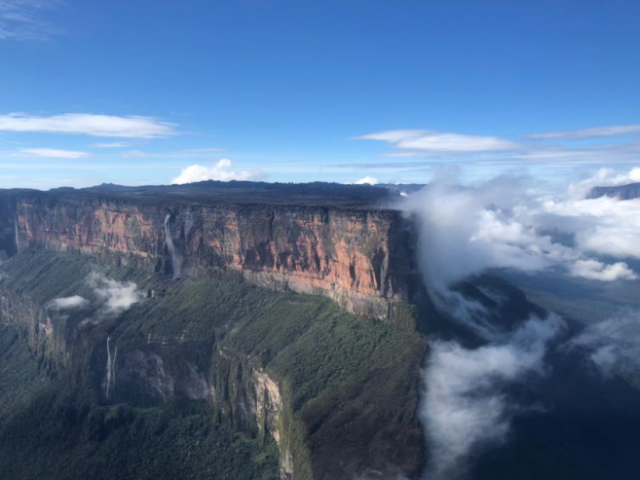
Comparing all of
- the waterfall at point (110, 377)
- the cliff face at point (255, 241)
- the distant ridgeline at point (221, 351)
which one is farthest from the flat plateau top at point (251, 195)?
the waterfall at point (110, 377)

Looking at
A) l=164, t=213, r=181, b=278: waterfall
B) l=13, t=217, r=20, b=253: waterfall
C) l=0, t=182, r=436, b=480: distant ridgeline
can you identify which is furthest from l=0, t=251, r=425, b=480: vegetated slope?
l=13, t=217, r=20, b=253: waterfall

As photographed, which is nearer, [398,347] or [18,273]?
[398,347]

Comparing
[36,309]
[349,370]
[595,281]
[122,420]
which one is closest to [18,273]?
[36,309]

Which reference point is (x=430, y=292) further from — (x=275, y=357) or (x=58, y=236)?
(x=58, y=236)

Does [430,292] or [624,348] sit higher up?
[430,292]

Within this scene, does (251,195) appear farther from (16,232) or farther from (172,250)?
(16,232)

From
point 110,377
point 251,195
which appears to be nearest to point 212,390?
point 110,377

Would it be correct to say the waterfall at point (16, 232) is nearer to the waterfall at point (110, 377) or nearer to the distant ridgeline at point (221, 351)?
the distant ridgeline at point (221, 351)
